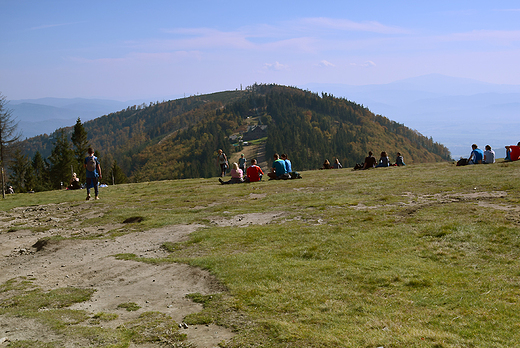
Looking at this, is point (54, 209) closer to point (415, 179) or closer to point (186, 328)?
point (186, 328)

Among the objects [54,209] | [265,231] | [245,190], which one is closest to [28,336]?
[265,231]

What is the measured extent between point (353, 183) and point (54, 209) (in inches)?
614

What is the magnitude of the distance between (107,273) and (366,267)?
6002 millimetres

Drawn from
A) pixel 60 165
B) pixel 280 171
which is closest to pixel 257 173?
pixel 280 171

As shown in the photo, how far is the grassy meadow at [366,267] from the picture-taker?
5.72 metres

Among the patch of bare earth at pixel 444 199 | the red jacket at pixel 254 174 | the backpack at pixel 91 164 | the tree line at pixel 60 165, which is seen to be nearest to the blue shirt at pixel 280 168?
the red jacket at pixel 254 174

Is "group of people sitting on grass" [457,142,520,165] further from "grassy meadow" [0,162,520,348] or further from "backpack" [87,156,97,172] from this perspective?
"backpack" [87,156,97,172]

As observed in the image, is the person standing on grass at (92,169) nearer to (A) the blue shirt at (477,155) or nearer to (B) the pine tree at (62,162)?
(A) the blue shirt at (477,155)

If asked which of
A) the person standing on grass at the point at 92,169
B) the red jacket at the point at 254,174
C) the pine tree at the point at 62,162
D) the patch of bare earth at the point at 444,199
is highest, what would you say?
the pine tree at the point at 62,162

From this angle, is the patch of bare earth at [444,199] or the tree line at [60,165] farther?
the tree line at [60,165]

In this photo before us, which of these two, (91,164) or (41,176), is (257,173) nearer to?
(91,164)

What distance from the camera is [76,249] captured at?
12000mm

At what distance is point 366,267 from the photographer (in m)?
8.38

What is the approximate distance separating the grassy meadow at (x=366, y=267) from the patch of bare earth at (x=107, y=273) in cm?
45
